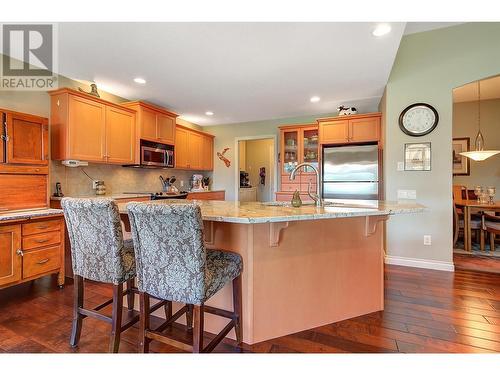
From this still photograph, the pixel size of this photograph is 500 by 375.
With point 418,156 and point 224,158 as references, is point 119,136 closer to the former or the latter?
point 224,158

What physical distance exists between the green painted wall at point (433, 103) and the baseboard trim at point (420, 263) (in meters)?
0.03

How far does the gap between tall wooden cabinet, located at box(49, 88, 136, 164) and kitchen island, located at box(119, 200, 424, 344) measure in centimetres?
188

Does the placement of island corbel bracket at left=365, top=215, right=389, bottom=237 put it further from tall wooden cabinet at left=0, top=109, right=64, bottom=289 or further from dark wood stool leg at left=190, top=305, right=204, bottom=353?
tall wooden cabinet at left=0, top=109, right=64, bottom=289

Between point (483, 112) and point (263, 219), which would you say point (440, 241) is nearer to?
point (263, 219)

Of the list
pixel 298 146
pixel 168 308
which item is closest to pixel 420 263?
pixel 298 146

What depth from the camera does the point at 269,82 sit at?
3447 millimetres

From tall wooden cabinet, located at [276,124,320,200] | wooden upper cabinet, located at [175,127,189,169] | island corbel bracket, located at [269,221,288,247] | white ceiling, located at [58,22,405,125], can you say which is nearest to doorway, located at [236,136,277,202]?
tall wooden cabinet, located at [276,124,320,200]

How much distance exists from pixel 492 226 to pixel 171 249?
15.4 feet

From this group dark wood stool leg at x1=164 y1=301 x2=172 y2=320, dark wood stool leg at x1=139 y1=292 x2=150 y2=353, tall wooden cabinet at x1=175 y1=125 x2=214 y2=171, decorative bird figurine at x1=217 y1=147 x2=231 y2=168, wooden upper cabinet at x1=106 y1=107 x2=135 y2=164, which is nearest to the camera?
dark wood stool leg at x1=139 y1=292 x2=150 y2=353

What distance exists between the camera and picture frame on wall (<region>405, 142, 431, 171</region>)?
3.28 metres

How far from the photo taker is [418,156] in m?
3.32

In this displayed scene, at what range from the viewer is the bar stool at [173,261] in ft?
4.27

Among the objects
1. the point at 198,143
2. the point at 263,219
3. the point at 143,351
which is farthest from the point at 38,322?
the point at 198,143

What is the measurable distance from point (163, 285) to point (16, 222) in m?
1.94
